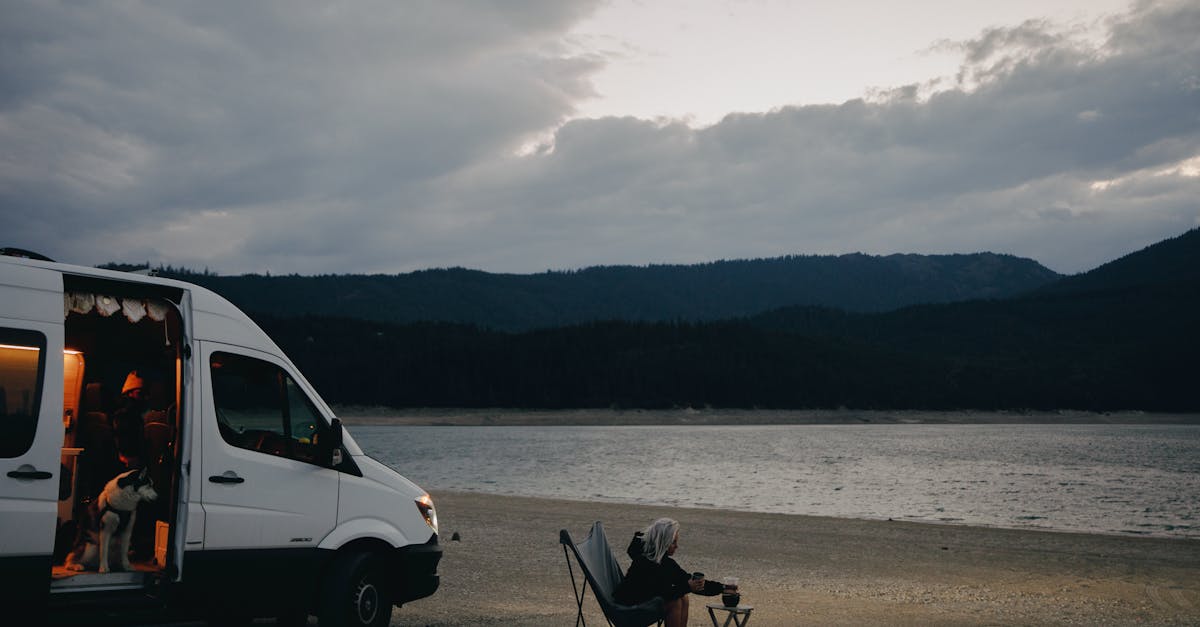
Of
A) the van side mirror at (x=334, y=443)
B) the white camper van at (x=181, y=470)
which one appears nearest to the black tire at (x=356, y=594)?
the white camper van at (x=181, y=470)

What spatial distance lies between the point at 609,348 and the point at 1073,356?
89.2 metres

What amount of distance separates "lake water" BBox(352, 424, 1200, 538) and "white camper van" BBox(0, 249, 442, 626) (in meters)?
25.2

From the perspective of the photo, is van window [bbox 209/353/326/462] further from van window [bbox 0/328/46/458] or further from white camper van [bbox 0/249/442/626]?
van window [bbox 0/328/46/458]

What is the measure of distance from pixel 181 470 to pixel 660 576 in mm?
3684

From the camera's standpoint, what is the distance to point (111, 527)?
712 centimetres

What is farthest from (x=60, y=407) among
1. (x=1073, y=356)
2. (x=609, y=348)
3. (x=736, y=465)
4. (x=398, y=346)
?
(x=1073, y=356)

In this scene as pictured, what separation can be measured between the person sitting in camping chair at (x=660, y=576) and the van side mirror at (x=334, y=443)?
95.9 inches

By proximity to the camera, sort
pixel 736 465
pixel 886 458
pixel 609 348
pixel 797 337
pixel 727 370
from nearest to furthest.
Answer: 1. pixel 736 465
2. pixel 886 458
3. pixel 727 370
4. pixel 609 348
5. pixel 797 337

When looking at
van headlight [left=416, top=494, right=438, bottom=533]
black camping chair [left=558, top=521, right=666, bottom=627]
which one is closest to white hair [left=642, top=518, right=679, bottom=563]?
black camping chair [left=558, top=521, right=666, bottom=627]

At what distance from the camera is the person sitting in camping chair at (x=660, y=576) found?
7.46m

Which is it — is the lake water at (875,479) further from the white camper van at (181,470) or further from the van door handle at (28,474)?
the van door handle at (28,474)

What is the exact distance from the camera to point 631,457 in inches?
2788

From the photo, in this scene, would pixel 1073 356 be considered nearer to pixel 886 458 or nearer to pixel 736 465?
pixel 886 458

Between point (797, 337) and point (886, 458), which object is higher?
point (797, 337)
